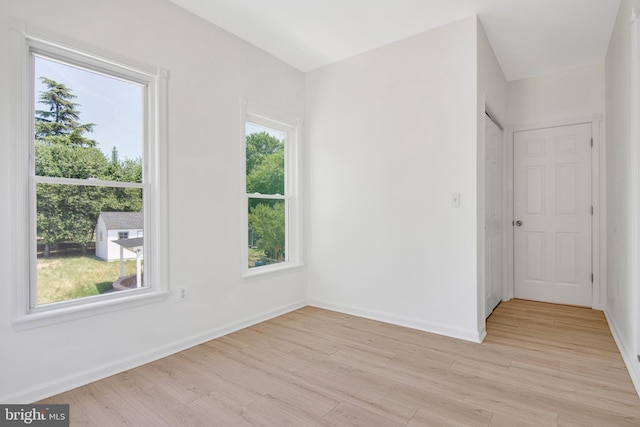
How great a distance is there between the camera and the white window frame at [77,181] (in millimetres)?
1912

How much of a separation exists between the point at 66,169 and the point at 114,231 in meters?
0.50

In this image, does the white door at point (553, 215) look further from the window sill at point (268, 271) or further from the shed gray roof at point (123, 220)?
the shed gray roof at point (123, 220)

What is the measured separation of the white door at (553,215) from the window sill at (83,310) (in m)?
4.07

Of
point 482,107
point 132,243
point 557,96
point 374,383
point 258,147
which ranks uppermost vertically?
point 557,96

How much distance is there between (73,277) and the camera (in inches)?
85.9

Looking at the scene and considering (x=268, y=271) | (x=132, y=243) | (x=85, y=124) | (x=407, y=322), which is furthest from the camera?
(x=268, y=271)

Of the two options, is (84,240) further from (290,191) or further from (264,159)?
(290,191)

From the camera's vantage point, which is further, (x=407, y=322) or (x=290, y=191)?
(x=290, y=191)

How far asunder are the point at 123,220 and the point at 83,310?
635 mm

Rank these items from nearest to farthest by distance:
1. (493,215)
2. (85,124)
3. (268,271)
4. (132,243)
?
(85,124) < (132,243) < (268,271) < (493,215)

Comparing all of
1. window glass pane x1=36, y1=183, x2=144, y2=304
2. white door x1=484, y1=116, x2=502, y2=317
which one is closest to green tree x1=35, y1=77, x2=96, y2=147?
window glass pane x1=36, y1=183, x2=144, y2=304

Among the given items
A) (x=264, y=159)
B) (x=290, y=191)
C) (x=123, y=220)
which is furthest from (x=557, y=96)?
(x=123, y=220)

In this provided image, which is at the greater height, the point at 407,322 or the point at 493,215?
the point at 493,215

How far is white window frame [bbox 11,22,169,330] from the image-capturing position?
1912 millimetres
